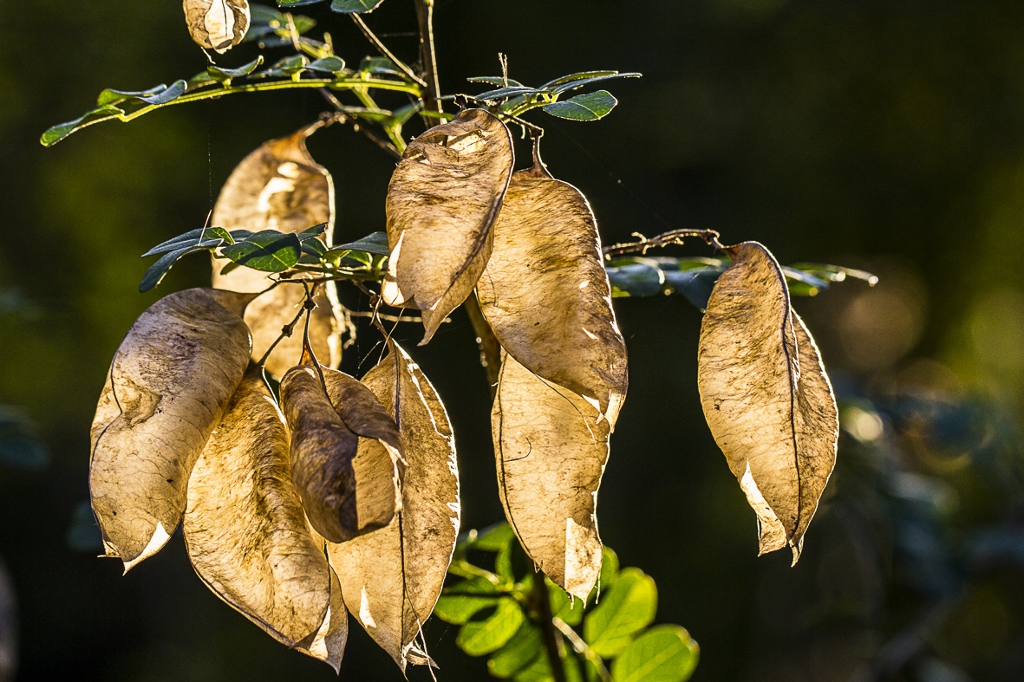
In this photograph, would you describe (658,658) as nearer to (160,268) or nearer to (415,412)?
(415,412)

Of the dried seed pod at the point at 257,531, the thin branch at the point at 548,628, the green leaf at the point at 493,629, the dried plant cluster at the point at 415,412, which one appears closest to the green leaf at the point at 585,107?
the dried plant cluster at the point at 415,412

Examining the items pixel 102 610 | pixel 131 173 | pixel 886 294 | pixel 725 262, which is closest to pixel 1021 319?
pixel 886 294

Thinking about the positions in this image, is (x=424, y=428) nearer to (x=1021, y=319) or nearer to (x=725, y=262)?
(x=725, y=262)

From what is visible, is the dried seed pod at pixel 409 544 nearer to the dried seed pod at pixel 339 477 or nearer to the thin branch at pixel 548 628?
the dried seed pod at pixel 339 477

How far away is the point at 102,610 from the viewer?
3.11 metres

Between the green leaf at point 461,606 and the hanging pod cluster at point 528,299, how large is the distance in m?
0.27

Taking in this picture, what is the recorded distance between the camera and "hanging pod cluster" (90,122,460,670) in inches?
15.3

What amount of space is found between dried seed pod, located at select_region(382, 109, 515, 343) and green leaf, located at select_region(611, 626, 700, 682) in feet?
1.53

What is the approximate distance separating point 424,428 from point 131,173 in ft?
10.1

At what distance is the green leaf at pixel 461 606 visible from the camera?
681mm

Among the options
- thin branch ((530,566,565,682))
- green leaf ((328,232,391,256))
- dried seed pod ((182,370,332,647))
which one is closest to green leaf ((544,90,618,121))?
green leaf ((328,232,391,256))

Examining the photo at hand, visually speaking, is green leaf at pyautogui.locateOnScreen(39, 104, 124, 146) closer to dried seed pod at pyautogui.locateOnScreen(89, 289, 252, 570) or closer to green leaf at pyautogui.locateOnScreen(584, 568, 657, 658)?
dried seed pod at pyautogui.locateOnScreen(89, 289, 252, 570)

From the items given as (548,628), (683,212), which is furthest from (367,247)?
(683,212)

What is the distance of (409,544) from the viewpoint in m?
0.41
